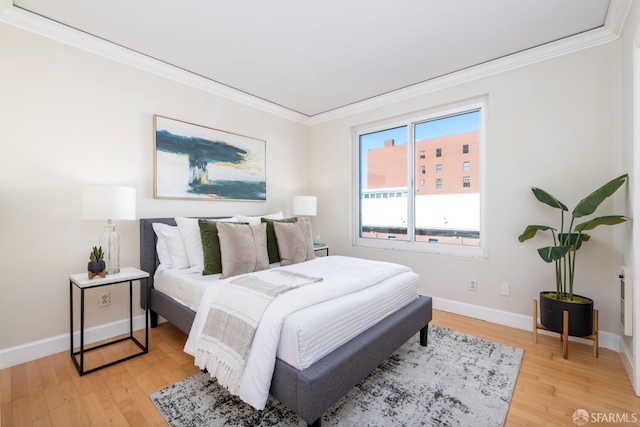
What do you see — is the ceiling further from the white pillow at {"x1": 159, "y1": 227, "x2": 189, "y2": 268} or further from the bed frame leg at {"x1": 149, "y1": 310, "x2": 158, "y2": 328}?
the bed frame leg at {"x1": 149, "y1": 310, "x2": 158, "y2": 328}

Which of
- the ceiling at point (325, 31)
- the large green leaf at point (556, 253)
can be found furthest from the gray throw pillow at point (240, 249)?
the large green leaf at point (556, 253)

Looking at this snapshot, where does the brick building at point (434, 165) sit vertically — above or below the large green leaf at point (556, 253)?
above

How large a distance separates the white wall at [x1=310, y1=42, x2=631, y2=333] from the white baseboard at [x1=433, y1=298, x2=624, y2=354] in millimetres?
46

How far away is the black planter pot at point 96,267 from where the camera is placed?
219 cm

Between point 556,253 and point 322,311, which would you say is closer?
point 322,311

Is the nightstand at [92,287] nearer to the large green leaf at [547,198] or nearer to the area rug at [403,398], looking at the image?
the area rug at [403,398]

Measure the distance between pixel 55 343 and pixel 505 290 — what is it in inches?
163

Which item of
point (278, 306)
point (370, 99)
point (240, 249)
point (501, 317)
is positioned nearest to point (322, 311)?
point (278, 306)

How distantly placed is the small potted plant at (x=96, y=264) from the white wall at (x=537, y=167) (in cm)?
320

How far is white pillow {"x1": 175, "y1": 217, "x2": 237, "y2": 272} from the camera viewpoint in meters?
2.60

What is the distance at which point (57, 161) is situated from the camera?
2.36m

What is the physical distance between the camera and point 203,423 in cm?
158

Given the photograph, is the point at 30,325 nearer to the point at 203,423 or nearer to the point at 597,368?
the point at 203,423

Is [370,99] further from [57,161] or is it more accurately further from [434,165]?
[57,161]
